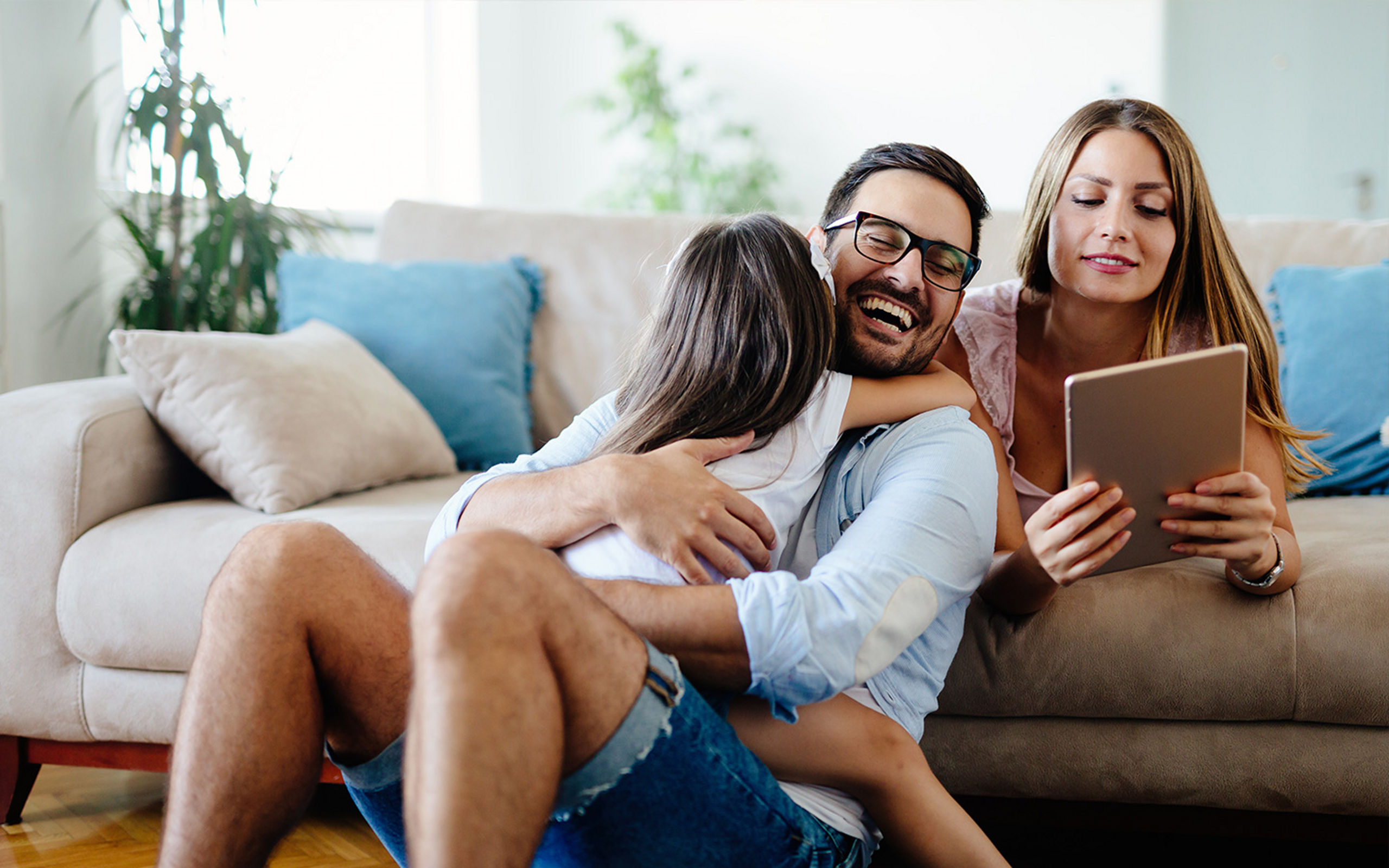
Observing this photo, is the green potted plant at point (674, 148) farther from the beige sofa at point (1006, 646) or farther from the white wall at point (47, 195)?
the beige sofa at point (1006, 646)

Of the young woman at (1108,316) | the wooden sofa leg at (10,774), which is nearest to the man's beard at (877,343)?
the young woman at (1108,316)

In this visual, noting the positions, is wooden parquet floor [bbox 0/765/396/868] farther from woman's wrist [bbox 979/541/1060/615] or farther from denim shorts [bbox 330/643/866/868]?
woman's wrist [bbox 979/541/1060/615]

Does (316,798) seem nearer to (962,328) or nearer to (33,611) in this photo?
(33,611)

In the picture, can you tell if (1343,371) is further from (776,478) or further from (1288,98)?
(1288,98)

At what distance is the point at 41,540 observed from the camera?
149 centimetres

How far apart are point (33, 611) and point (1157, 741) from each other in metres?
1.54

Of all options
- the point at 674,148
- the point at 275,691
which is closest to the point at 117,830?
the point at 275,691

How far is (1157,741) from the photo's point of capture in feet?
4.23

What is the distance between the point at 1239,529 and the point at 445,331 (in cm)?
143

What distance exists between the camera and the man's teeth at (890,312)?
1203 millimetres

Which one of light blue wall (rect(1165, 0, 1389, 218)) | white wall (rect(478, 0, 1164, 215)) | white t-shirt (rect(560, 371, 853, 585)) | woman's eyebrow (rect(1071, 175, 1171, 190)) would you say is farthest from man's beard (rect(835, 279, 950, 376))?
light blue wall (rect(1165, 0, 1389, 218))

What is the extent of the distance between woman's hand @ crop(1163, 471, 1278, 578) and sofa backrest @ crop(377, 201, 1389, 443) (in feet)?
3.27

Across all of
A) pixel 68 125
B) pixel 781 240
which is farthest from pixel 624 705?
pixel 68 125

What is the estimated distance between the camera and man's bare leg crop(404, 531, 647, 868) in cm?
72
